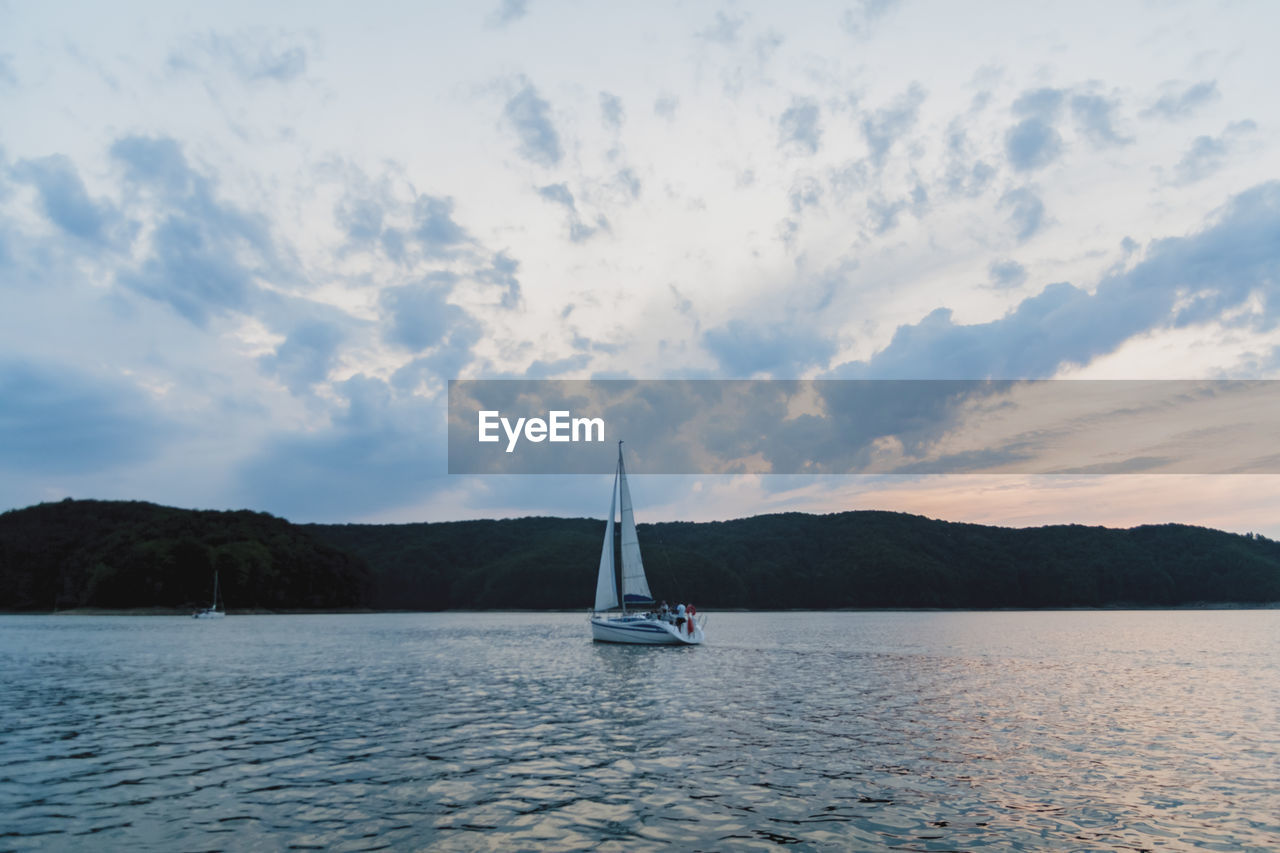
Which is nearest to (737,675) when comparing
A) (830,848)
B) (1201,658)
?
A: (830,848)

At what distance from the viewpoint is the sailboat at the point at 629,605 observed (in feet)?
241

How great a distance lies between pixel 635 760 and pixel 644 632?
50.7 meters

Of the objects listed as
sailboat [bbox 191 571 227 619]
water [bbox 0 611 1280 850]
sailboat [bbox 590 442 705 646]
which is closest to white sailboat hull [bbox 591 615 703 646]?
sailboat [bbox 590 442 705 646]

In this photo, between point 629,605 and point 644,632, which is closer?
point 644,632

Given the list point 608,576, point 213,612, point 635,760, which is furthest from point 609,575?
point 213,612

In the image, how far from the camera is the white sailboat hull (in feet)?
239

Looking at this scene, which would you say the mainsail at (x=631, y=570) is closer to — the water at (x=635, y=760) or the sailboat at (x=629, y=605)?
the sailboat at (x=629, y=605)

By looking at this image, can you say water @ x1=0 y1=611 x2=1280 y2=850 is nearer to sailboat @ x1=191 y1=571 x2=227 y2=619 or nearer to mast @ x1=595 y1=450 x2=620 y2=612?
mast @ x1=595 y1=450 x2=620 y2=612

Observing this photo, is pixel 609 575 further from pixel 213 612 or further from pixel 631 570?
pixel 213 612

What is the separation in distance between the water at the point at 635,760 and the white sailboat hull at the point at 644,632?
2088cm

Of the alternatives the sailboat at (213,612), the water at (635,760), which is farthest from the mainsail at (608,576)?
the sailboat at (213,612)

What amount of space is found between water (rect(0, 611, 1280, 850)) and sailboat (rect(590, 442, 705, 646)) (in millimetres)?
21526

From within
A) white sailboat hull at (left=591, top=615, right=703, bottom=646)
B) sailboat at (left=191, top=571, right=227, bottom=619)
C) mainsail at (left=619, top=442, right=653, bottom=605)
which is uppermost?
mainsail at (left=619, top=442, right=653, bottom=605)

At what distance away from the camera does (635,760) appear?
23.7 metres
